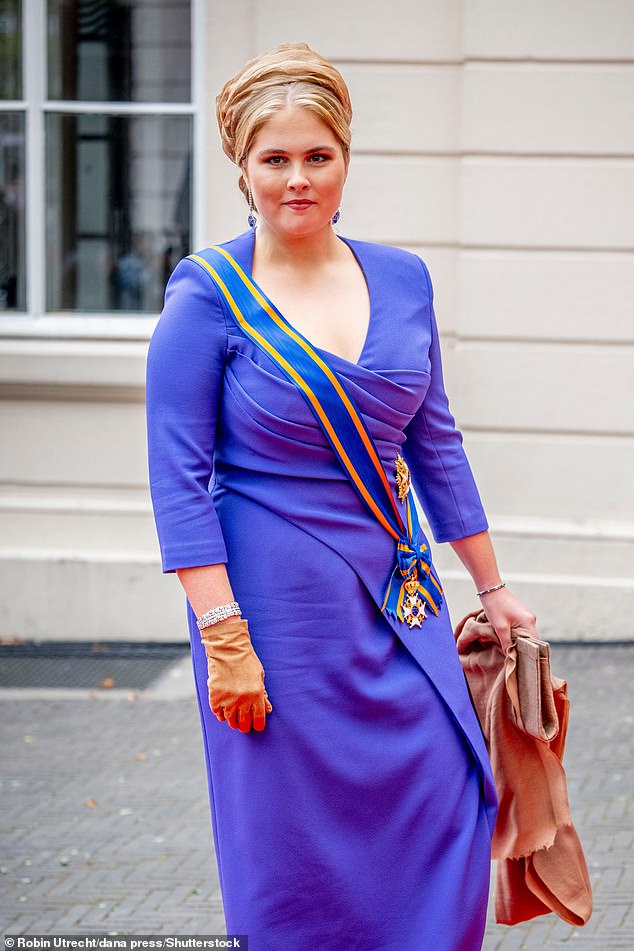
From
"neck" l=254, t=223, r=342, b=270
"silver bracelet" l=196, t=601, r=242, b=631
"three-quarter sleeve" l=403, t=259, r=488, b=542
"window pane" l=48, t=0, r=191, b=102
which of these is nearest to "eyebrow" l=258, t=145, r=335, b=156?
"neck" l=254, t=223, r=342, b=270

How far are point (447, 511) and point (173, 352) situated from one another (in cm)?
79

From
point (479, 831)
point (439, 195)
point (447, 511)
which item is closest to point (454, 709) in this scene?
point (479, 831)

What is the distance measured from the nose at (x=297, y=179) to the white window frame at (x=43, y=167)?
4.63 meters

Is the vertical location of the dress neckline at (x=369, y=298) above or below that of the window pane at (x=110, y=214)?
below

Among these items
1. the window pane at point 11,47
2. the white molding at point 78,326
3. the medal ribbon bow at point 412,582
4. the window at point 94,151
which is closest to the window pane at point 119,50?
the window at point 94,151

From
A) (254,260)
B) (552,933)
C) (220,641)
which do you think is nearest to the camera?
(220,641)

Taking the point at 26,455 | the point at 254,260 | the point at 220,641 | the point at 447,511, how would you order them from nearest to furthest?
the point at 220,641
the point at 254,260
the point at 447,511
the point at 26,455

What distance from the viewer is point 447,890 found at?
8.59 ft

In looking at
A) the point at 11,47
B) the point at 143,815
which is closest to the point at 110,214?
the point at 11,47

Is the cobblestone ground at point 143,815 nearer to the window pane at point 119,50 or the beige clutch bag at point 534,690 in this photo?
the beige clutch bag at point 534,690

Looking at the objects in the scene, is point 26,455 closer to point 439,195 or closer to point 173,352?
point 439,195

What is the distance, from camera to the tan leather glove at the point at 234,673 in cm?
248

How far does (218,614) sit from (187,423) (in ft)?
1.24

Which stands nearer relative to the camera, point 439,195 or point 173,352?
point 173,352
